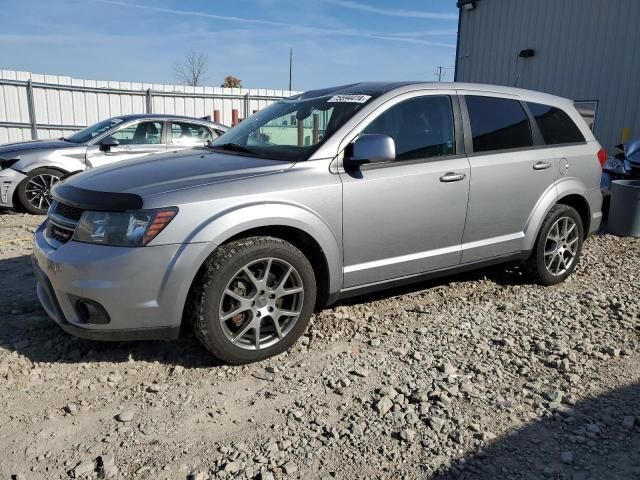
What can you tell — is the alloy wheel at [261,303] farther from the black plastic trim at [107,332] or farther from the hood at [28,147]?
the hood at [28,147]

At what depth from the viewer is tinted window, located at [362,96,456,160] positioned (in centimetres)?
373

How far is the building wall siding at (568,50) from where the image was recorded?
10844 mm

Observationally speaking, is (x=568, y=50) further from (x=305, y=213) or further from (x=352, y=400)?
(x=352, y=400)

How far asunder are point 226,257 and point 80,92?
607 inches

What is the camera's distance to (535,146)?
4488 mm

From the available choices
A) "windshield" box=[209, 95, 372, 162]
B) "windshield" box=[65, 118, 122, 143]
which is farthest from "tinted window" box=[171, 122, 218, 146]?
"windshield" box=[209, 95, 372, 162]

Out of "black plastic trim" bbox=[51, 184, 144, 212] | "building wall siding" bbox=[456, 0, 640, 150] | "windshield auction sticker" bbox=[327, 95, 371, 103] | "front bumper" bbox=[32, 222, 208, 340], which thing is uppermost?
"building wall siding" bbox=[456, 0, 640, 150]

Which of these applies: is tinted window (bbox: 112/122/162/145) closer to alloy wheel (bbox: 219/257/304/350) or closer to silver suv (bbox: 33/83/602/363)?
silver suv (bbox: 33/83/602/363)

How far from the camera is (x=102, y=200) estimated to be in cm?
297

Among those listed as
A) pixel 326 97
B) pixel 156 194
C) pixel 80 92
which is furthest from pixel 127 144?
pixel 80 92

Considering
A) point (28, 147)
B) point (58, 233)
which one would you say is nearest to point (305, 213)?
point (58, 233)

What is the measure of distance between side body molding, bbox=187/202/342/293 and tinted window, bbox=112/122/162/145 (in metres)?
5.98

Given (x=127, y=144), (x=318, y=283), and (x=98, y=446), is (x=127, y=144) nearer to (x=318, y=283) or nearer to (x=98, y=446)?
(x=318, y=283)

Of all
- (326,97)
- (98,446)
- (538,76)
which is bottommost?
(98,446)
